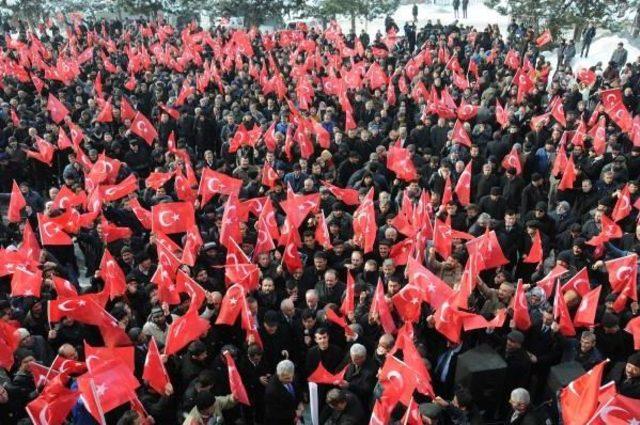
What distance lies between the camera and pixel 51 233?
8.50 metres

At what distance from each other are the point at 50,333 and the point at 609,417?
527 cm

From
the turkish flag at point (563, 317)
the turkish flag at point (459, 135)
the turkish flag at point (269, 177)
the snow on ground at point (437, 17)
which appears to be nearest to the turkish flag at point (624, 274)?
the turkish flag at point (563, 317)

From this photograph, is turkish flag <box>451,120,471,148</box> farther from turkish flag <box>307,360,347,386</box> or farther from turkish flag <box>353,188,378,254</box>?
turkish flag <box>307,360,347,386</box>

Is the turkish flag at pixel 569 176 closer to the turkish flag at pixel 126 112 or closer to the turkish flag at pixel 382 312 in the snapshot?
the turkish flag at pixel 382 312

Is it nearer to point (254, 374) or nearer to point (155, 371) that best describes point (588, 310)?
point (254, 374)

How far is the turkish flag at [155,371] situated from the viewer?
5449mm

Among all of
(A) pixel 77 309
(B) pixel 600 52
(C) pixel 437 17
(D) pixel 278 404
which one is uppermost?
(A) pixel 77 309

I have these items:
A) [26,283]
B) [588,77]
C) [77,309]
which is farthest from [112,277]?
[588,77]

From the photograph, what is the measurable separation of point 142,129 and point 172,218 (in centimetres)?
459

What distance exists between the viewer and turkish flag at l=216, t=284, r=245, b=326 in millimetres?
6426

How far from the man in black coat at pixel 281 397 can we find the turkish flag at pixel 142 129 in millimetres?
8085

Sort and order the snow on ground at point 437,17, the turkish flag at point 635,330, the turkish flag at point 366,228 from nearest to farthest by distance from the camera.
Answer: the turkish flag at point 635,330 → the turkish flag at point 366,228 → the snow on ground at point 437,17

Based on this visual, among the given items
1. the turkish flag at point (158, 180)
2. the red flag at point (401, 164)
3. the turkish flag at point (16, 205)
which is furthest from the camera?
the red flag at point (401, 164)

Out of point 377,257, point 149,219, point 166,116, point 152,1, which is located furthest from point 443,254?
point 152,1
